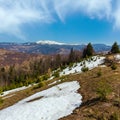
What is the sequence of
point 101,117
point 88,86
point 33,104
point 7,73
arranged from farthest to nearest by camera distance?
point 7,73 → point 88,86 → point 33,104 → point 101,117

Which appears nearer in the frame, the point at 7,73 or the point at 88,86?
the point at 88,86

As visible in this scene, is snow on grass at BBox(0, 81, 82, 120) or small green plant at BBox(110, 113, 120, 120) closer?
small green plant at BBox(110, 113, 120, 120)

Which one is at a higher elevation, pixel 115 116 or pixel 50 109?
pixel 115 116

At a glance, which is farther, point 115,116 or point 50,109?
point 50,109

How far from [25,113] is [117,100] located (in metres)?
8.02

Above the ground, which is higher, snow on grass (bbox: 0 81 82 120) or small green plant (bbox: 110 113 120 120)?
small green plant (bbox: 110 113 120 120)

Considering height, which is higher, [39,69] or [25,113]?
[25,113]

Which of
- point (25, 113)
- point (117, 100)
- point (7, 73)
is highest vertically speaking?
point (117, 100)

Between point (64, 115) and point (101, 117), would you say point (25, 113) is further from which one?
point (101, 117)

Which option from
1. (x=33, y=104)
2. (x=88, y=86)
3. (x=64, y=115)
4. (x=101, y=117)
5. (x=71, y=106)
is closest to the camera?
(x=101, y=117)

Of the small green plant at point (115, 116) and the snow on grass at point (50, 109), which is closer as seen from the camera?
the small green plant at point (115, 116)

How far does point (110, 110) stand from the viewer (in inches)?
741

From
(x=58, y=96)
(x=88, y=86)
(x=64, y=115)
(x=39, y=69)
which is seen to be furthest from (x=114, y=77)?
(x=39, y=69)

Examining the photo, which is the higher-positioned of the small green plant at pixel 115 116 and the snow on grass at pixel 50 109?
the small green plant at pixel 115 116
